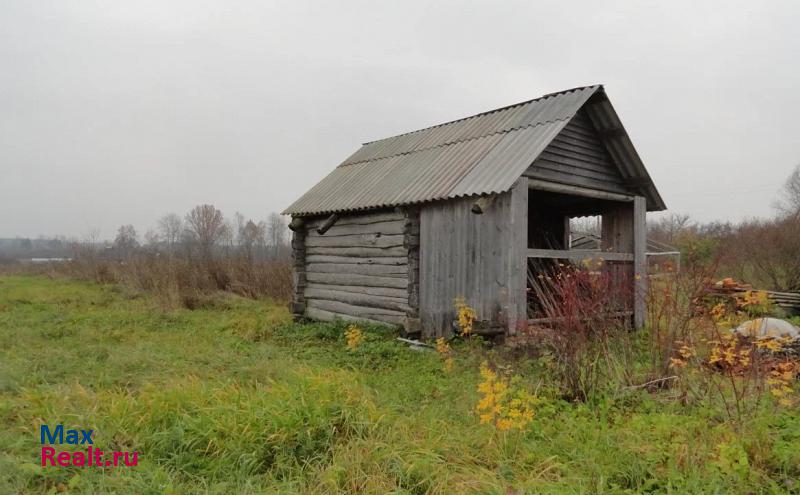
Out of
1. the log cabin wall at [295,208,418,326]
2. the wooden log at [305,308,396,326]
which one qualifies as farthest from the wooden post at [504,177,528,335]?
the wooden log at [305,308,396,326]

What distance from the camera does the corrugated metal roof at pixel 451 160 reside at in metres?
8.48

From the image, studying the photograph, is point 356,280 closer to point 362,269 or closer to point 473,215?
point 362,269

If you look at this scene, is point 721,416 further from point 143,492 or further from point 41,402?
point 41,402

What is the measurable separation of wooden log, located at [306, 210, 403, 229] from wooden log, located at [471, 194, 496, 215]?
2.19 meters

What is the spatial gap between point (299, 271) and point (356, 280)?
7.80 feet

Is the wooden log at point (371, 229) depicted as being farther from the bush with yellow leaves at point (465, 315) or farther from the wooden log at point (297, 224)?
the bush with yellow leaves at point (465, 315)

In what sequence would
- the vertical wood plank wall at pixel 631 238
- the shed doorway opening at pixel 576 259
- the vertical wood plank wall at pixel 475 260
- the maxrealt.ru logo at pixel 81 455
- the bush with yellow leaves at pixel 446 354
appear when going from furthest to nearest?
the vertical wood plank wall at pixel 631 238 < the vertical wood plank wall at pixel 475 260 < the bush with yellow leaves at pixel 446 354 < the shed doorway opening at pixel 576 259 < the maxrealt.ru logo at pixel 81 455

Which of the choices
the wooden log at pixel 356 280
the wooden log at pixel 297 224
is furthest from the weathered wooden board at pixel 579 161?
the wooden log at pixel 297 224

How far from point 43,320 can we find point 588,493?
13293 millimetres

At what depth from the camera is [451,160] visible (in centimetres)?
996

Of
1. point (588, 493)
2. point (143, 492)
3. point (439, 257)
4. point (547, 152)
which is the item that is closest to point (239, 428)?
point (143, 492)

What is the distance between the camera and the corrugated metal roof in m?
8.48

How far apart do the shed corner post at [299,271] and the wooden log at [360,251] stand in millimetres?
229

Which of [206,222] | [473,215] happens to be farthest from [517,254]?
[206,222]
